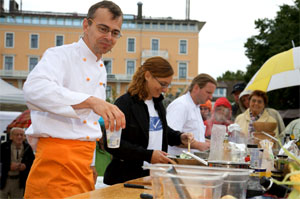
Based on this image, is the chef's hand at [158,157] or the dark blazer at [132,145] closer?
the chef's hand at [158,157]

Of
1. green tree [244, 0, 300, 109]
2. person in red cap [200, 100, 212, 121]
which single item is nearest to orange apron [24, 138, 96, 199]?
person in red cap [200, 100, 212, 121]

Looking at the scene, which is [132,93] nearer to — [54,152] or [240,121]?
[54,152]

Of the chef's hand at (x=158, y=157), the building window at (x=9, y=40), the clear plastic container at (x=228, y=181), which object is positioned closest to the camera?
the clear plastic container at (x=228, y=181)

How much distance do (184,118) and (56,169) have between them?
207cm

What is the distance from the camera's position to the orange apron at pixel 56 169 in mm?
2018

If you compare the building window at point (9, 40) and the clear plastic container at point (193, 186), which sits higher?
the building window at point (9, 40)

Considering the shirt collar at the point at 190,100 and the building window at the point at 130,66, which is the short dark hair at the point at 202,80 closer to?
the shirt collar at the point at 190,100

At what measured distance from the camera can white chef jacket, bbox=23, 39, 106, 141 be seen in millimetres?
1787

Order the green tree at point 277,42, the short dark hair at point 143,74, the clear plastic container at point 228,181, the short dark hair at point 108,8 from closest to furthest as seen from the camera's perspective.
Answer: the clear plastic container at point 228,181
the short dark hair at point 108,8
the short dark hair at point 143,74
the green tree at point 277,42

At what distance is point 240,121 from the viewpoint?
5215 millimetres

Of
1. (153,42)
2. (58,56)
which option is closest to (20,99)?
(58,56)

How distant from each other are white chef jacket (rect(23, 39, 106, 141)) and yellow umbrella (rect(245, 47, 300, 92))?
10.9ft

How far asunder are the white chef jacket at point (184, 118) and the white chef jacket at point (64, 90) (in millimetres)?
1544

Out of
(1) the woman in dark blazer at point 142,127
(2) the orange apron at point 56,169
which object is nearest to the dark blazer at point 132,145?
(1) the woman in dark blazer at point 142,127
